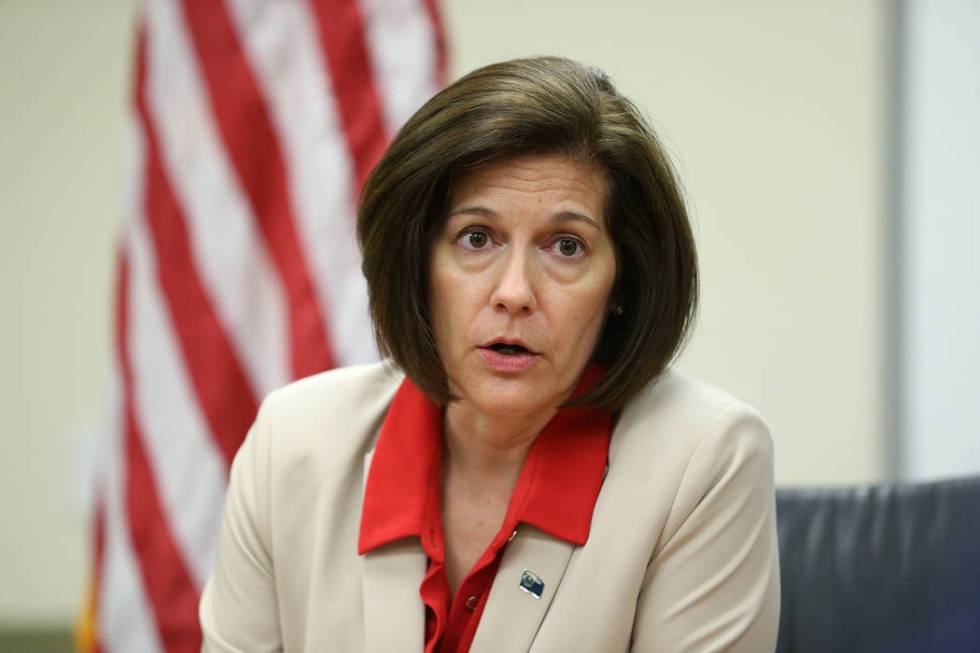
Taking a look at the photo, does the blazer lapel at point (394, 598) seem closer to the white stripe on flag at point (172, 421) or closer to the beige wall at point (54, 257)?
the white stripe on flag at point (172, 421)

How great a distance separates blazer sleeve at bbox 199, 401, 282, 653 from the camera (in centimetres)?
165

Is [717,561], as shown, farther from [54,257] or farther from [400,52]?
[54,257]

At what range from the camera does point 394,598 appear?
1559mm

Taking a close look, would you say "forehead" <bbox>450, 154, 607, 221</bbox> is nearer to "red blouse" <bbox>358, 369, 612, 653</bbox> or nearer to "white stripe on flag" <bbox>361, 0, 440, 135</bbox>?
"red blouse" <bbox>358, 369, 612, 653</bbox>

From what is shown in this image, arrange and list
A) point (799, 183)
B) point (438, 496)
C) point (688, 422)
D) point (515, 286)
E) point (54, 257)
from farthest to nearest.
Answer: point (54, 257), point (799, 183), point (438, 496), point (688, 422), point (515, 286)

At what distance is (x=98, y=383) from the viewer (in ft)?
10.9

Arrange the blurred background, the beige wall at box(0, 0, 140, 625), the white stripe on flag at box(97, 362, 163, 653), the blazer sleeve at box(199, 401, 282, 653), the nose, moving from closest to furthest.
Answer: the nose < the blazer sleeve at box(199, 401, 282, 653) < the white stripe on flag at box(97, 362, 163, 653) < the blurred background < the beige wall at box(0, 0, 140, 625)

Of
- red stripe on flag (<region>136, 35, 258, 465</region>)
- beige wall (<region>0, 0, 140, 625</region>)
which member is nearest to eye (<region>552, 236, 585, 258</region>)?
red stripe on flag (<region>136, 35, 258, 465</region>)

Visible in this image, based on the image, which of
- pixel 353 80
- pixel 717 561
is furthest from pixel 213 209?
pixel 717 561

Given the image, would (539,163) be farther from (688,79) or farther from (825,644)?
(688,79)

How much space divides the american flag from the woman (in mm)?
774

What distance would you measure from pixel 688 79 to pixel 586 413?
1690 mm

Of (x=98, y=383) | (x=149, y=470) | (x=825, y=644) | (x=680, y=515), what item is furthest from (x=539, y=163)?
(x=98, y=383)

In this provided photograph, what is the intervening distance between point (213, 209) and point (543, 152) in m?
Result: 1.15
